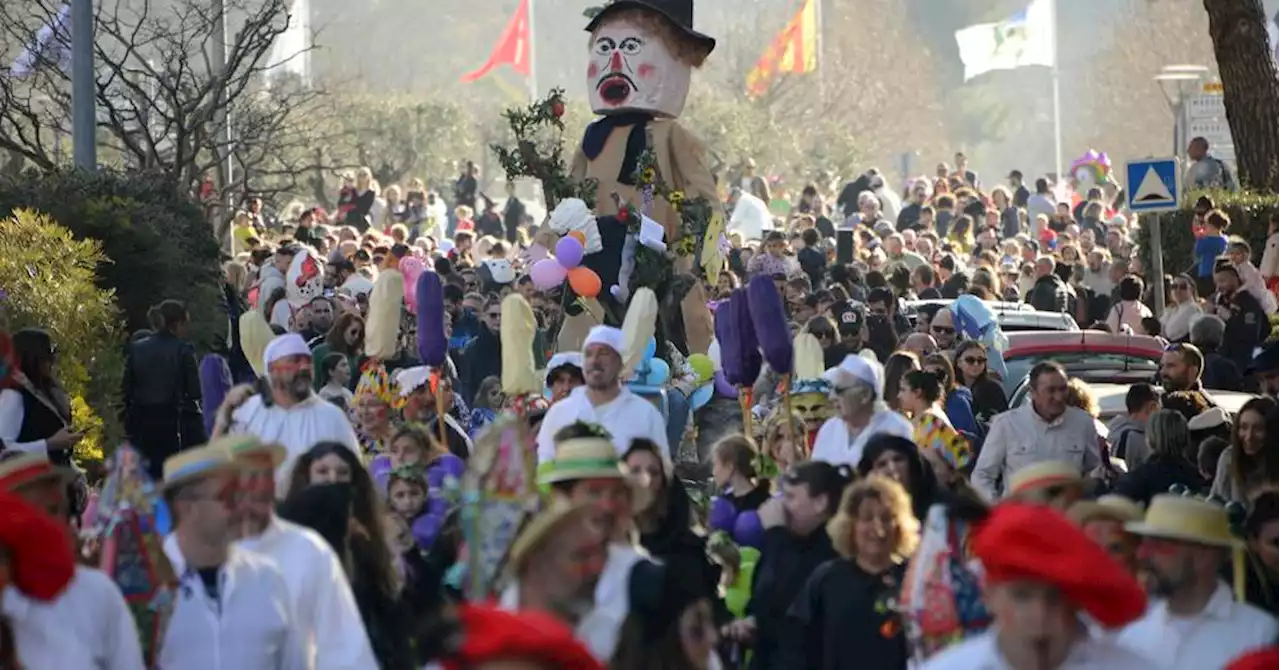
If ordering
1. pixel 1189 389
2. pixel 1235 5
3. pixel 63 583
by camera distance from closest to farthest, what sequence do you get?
pixel 63 583
pixel 1189 389
pixel 1235 5

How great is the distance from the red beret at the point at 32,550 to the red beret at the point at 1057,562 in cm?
243

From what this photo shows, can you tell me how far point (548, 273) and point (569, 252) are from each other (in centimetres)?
26

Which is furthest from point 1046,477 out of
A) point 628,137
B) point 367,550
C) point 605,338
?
point 628,137

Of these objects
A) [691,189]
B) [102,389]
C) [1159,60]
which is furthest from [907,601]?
[1159,60]

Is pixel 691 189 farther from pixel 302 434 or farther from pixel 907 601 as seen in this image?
pixel 907 601

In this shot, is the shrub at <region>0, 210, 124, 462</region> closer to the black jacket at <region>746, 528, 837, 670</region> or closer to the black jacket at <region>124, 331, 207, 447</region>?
the black jacket at <region>124, 331, 207, 447</region>

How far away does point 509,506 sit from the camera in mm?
7688

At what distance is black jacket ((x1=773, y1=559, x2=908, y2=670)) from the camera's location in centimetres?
895

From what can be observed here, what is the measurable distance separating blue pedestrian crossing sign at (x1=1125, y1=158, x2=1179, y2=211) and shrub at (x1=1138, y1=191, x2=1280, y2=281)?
2.83m

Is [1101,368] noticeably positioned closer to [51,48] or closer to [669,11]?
[669,11]

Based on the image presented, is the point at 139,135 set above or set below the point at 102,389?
above

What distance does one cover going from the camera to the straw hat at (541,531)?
6.78 m

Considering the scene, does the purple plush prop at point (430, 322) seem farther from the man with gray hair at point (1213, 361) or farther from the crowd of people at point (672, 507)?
the man with gray hair at point (1213, 361)

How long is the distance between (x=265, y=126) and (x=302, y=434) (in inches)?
530
